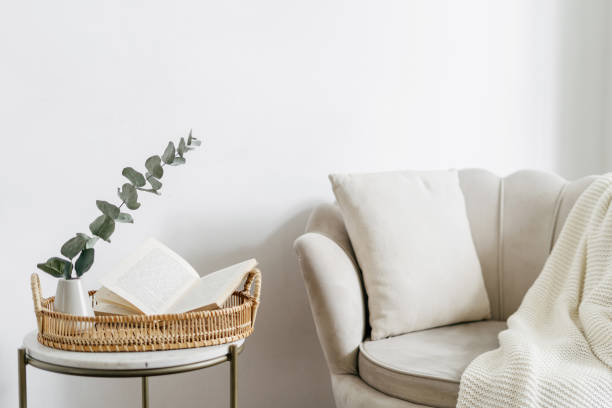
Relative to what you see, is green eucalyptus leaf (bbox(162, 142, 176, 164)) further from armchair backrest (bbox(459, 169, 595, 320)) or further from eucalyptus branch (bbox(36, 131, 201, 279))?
armchair backrest (bbox(459, 169, 595, 320))

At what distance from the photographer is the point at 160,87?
1676 mm

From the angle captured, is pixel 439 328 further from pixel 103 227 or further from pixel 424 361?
pixel 103 227

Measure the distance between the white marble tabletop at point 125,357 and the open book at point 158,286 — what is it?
0.34 ft

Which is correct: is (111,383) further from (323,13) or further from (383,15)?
(383,15)

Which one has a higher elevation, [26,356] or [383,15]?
[383,15]

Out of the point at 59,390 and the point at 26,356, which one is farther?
the point at 59,390

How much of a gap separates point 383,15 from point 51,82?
3.49 feet

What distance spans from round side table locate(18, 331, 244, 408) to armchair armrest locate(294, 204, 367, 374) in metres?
0.34

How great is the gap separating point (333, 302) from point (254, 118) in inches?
23.9

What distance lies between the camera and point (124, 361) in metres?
1.14

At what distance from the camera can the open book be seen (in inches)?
50.4

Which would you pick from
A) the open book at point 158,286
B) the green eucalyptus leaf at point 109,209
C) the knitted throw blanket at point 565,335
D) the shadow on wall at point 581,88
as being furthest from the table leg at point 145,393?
the shadow on wall at point 581,88

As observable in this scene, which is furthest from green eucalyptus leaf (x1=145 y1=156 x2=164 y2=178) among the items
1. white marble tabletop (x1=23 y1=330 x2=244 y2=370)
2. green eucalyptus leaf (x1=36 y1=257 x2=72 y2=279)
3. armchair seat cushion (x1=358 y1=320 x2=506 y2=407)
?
armchair seat cushion (x1=358 y1=320 x2=506 y2=407)

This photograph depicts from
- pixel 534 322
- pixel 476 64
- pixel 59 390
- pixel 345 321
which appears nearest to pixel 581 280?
pixel 534 322
